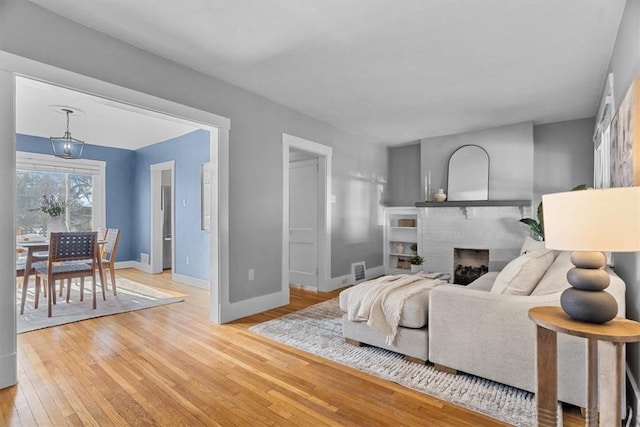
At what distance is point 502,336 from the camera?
78.5 inches

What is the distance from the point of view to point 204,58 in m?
2.85

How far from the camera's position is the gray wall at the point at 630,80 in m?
1.75

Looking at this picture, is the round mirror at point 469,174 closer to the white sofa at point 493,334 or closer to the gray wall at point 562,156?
the gray wall at point 562,156

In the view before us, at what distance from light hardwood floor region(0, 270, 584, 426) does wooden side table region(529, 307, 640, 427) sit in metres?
0.41

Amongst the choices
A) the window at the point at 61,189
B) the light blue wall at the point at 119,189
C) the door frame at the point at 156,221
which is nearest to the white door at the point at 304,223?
the door frame at the point at 156,221

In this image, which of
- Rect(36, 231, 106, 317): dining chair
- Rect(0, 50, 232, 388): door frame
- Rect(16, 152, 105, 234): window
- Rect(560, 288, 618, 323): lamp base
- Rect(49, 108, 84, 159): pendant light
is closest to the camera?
Rect(560, 288, 618, 323): lamp base

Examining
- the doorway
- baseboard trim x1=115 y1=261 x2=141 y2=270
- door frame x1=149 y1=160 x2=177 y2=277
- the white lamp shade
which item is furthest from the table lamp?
baseboard trim x1=115 y1=261 x2=141 y2=270

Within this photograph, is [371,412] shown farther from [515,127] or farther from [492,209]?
[515,127]

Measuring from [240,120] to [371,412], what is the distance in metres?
3.01

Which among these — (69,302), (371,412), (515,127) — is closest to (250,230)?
(371,412)

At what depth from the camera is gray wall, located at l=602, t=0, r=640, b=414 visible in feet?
5.74

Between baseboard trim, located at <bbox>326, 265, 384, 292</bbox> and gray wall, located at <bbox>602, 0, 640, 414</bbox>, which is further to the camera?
baseboard trim, located at <bbox>326, 265, 384, 292</bbox>

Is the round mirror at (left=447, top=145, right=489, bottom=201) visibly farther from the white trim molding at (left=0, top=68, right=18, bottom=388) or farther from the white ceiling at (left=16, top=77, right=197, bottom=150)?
the white trim molding at (left=0, top=68, right=18, bottom=388)

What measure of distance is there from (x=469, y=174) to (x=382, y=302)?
3598 mm
